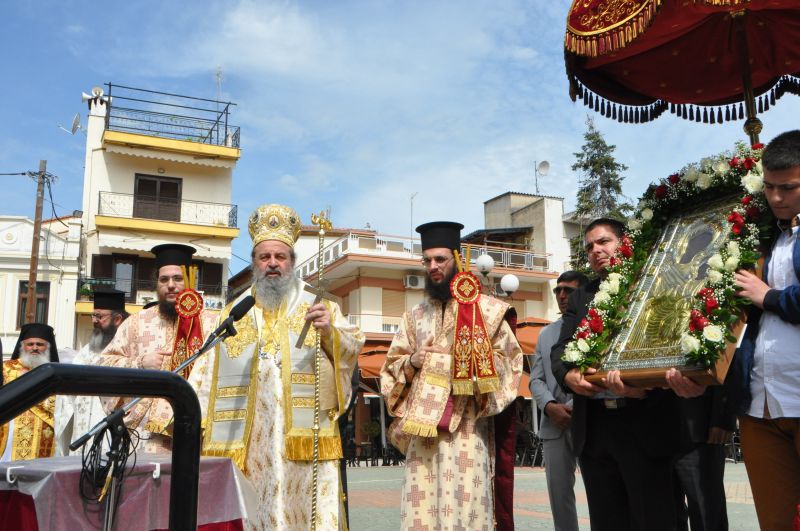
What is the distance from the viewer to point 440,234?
6.25 m

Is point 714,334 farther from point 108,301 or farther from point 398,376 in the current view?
point 108,301

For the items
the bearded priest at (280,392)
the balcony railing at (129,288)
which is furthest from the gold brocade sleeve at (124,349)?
the balcony railing at (129,288)

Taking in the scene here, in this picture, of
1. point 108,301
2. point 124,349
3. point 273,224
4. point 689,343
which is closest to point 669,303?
point 689,343

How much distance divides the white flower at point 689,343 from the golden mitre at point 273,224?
3.34 meters

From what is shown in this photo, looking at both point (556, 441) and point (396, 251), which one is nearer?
point (556, 441)

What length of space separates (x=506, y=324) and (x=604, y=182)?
1170 inches

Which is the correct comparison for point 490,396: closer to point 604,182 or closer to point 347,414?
point 347,414

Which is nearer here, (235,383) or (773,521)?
(773,521)

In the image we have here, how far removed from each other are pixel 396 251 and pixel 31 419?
29.0 meters

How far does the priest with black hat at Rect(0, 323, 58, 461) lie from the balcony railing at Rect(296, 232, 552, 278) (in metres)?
25.3

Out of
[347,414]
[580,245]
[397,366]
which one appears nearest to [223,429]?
[347,414]

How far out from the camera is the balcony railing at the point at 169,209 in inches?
1300

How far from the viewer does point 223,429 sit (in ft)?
18.1

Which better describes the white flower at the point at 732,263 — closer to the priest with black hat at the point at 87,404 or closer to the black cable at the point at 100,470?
the black cable at the point at 100,470
